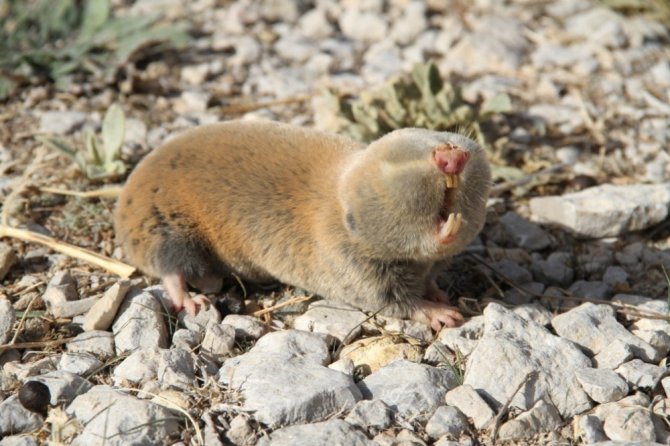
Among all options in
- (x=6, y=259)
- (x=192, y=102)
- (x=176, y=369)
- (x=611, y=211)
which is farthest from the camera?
(x=192, y=102)

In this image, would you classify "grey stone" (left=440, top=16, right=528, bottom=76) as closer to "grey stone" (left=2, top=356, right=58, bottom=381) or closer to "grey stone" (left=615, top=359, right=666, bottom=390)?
"grey stone" (left=615, top=359, right=666, bottom=390)

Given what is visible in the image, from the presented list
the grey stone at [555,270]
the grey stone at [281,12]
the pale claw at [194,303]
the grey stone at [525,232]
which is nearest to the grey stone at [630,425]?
the grey stone at [555,270]

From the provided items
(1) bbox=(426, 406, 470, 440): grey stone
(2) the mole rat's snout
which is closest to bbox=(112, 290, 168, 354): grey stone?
(1) bbox=(426, 406, 470, 440): grey stone

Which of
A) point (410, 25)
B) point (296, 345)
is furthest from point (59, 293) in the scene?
point (410, 25)

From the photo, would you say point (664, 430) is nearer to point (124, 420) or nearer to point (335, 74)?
point (124, 420)

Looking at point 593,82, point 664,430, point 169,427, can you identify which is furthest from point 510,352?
point 593,82

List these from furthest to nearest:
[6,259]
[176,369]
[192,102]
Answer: [192,102], [6,259], [176,369]

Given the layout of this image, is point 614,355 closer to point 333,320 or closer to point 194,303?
point 333,320

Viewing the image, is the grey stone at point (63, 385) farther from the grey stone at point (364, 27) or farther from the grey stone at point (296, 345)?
the grey stone at point (364, 27)
